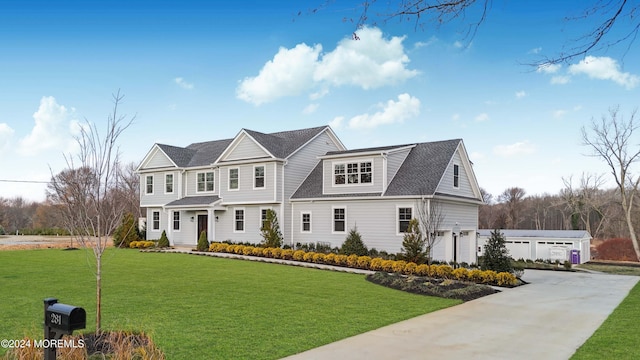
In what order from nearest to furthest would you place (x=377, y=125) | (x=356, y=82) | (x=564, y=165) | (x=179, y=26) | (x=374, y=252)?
1. (x=179, y=26)
2. (x=356, y=82)
3. (x=374, y=252)
4. (x=377, y=125)
5. (x=564, y=165)

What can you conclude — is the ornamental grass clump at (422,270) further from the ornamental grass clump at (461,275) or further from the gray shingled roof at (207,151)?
the gray shingled roof at (207,151)

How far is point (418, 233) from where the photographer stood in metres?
19.9

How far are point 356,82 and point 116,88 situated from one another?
513 inches

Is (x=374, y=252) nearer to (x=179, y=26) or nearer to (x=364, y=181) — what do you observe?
(x=364, y=181)

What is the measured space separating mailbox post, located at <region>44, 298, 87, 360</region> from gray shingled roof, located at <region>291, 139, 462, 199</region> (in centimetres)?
1752

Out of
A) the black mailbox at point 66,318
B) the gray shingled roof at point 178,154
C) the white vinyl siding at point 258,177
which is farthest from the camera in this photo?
the gray shingled roof at point 178,154

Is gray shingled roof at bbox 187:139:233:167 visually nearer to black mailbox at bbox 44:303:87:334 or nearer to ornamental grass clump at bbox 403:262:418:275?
ornamental grass clump at bbox 403:262:418:275

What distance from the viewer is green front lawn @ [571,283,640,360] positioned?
7.08 meters

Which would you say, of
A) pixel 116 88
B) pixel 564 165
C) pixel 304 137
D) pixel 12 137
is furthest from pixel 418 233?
pixel 564 165

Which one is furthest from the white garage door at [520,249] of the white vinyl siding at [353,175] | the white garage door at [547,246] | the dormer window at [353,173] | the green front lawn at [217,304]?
the green front lawn at [217,304]

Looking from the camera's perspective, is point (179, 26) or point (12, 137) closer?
point (179, 26)

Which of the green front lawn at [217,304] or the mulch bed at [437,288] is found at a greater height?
the green front lawn at [217,304]

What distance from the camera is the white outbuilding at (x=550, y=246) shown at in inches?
1143

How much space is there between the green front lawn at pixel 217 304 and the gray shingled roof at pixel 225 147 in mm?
10266
